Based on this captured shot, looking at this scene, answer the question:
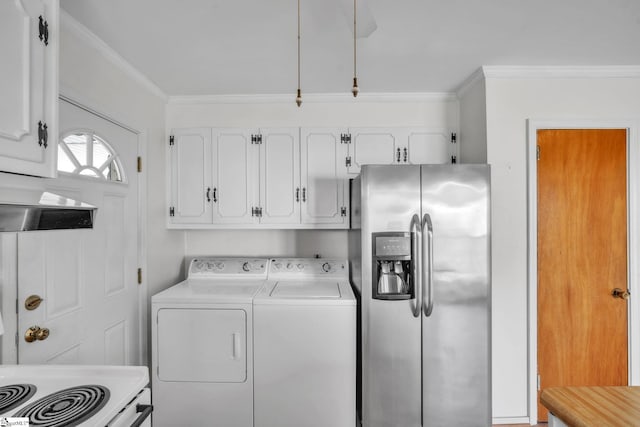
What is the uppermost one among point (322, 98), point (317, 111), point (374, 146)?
point (322, 98)

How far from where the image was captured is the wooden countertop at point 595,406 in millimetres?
792

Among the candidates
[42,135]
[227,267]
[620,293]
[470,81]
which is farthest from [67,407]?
[620,293]

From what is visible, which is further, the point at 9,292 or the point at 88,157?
the point at 88,157

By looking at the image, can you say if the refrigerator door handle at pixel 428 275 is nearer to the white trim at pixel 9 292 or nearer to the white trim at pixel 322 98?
the white trim at pixel 322 98

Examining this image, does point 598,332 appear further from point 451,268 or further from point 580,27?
point 580,27

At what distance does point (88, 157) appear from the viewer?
5.72ft

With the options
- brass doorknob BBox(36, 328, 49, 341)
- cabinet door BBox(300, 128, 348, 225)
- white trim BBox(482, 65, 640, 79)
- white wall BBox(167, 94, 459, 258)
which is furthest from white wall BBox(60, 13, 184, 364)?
white trim BBox(482, 65, 640, 79)

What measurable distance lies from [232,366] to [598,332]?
2.54 meters

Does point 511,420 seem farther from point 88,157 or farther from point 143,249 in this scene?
point 88,157

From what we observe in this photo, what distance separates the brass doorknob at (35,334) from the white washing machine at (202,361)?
0.64 m

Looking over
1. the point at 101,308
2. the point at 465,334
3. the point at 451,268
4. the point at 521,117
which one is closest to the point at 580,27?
the point at 521,117

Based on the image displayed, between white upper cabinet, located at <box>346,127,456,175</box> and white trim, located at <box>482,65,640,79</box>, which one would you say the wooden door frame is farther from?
white upper cabinet, located at <box>346,127,456,175</box>

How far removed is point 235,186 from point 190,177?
389 millimetres

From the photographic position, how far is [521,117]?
2.16 meters
